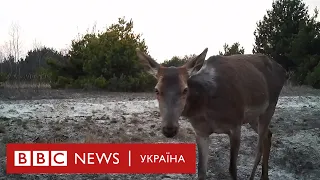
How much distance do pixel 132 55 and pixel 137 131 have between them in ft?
47.5

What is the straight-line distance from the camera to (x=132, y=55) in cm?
2419

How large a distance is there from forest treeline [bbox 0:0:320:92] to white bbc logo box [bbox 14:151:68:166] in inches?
474

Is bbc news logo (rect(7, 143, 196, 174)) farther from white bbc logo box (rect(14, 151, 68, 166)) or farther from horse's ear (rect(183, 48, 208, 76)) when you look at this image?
horse's ear (rect(183, 48, 208, 76))

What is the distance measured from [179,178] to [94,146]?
6.51ft

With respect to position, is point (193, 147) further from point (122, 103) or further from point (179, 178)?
point (122, 103)

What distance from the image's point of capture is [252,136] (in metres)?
10.2

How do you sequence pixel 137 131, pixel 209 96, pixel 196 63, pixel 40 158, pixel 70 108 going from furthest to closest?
pixel 70 108 < pixel 137 131 < pixel 40 158 < pixel 209 96 < pixel 196 63

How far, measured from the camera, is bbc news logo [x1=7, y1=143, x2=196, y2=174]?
706 centimetres

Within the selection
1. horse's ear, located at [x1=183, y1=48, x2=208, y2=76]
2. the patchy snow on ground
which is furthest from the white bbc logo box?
the patchy snow on ground

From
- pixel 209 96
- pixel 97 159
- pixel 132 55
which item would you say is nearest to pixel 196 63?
pixel 209 96

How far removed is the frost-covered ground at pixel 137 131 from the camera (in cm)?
805

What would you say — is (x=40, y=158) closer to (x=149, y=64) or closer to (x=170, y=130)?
(x=149, y=64)

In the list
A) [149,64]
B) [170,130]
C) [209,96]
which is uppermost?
[149,64]

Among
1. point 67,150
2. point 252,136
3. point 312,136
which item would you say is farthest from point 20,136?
point 312,136
